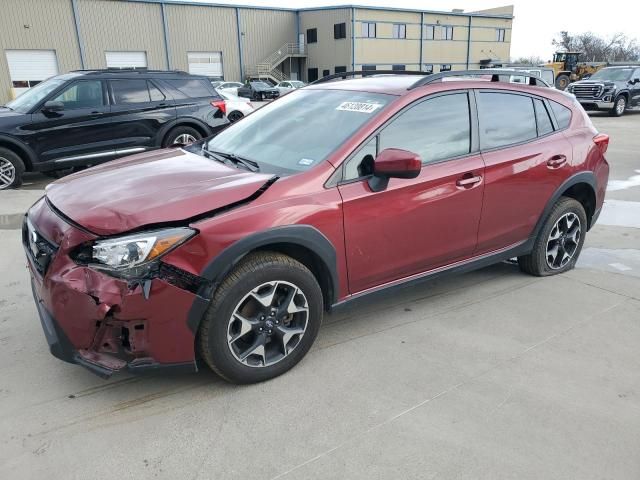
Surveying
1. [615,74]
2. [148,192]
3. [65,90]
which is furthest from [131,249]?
[615,74]

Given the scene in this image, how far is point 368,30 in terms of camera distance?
4984cm

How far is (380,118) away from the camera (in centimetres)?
323

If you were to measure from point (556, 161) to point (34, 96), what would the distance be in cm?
772

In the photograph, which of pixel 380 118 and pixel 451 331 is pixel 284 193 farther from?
pixel 451 331

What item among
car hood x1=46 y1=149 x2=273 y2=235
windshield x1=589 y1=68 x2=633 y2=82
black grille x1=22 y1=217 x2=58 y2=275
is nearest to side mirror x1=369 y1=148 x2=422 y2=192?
car hood x1=46 y1=149 x2=273 y2=235

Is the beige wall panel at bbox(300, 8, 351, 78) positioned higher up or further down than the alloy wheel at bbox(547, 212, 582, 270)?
higher up

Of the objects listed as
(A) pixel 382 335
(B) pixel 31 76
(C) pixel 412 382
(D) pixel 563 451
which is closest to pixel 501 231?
(A) pixel 382 335

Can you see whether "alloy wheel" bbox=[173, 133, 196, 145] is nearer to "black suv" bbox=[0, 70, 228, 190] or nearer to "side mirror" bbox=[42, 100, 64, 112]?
"black suv" bbox=[0, 70, 228, 190]

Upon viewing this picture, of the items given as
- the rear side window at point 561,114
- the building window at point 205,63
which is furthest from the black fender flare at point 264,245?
the building window at point 205,63

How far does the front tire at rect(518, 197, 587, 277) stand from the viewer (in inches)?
169

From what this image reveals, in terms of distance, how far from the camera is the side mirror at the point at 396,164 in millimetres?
2951

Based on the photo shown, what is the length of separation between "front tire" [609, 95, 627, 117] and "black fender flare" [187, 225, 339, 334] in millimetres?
20601

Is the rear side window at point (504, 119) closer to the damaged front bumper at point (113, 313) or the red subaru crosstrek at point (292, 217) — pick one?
the red subaru crosstrek at point (292, 217)

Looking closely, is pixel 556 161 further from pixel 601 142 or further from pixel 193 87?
pixel 193 87
